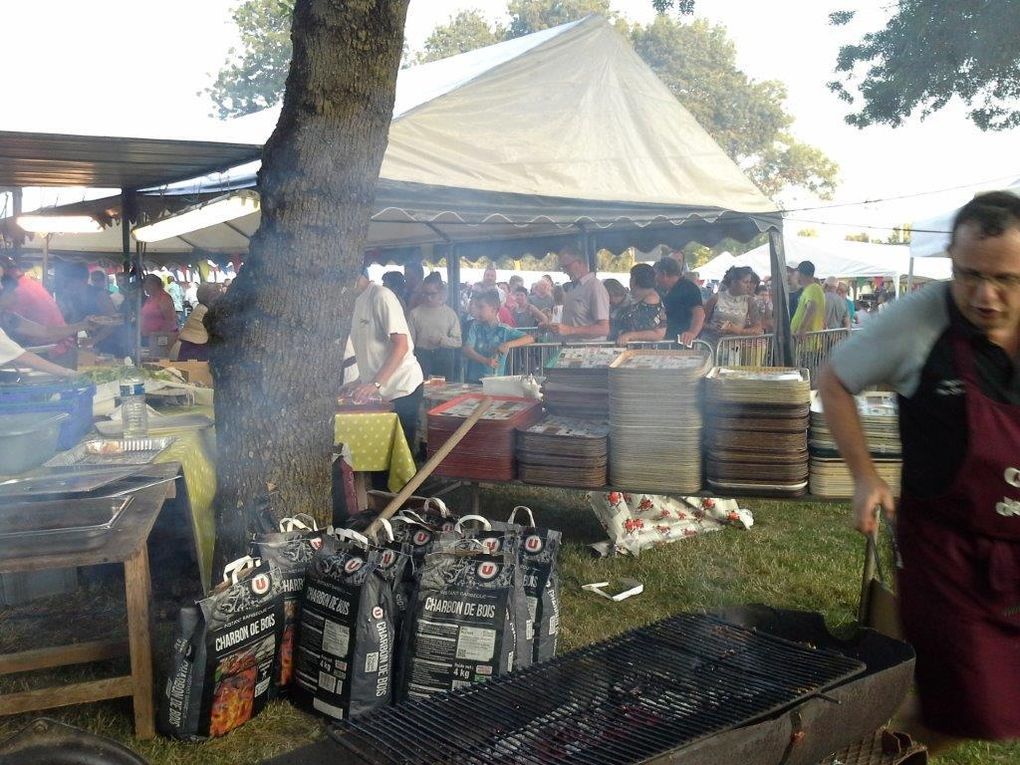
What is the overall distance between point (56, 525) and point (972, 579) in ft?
9.42

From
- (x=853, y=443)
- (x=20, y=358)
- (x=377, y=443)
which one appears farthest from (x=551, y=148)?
(x=853, y=443)

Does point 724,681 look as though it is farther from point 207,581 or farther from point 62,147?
point 62,147

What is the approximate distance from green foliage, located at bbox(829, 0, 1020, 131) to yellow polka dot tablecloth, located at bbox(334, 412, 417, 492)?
12.2 metres

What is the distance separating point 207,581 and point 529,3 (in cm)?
4924

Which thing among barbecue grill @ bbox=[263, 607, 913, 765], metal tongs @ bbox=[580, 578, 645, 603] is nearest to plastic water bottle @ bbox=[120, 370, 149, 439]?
barbecue grill @ bbox=[263, 607, 913, 765]

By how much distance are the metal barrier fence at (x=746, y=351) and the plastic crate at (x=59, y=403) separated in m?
6.06

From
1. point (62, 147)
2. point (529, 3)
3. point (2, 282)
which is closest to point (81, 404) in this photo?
point (62, 147)

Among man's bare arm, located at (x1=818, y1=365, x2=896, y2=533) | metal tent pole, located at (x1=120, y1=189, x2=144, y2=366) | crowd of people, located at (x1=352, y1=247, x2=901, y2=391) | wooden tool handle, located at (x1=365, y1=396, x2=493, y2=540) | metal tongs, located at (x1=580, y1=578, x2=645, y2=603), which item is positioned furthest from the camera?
metal tent pole, located at (x1=120, y1=189, x2=144, y2=366)

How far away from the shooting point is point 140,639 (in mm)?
2955

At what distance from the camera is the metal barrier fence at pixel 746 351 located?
846cm

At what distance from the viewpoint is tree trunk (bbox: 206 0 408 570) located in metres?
3.43

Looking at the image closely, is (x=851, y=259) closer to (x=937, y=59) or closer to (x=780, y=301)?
(x=937, y=59)

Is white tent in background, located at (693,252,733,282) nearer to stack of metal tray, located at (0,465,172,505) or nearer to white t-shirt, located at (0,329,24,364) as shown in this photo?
white t-shirt, located at (0,329,24,364)

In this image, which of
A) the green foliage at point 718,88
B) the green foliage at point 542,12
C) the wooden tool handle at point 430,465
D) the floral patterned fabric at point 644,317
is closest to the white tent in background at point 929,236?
the floral patterned fabric at point 644,317
